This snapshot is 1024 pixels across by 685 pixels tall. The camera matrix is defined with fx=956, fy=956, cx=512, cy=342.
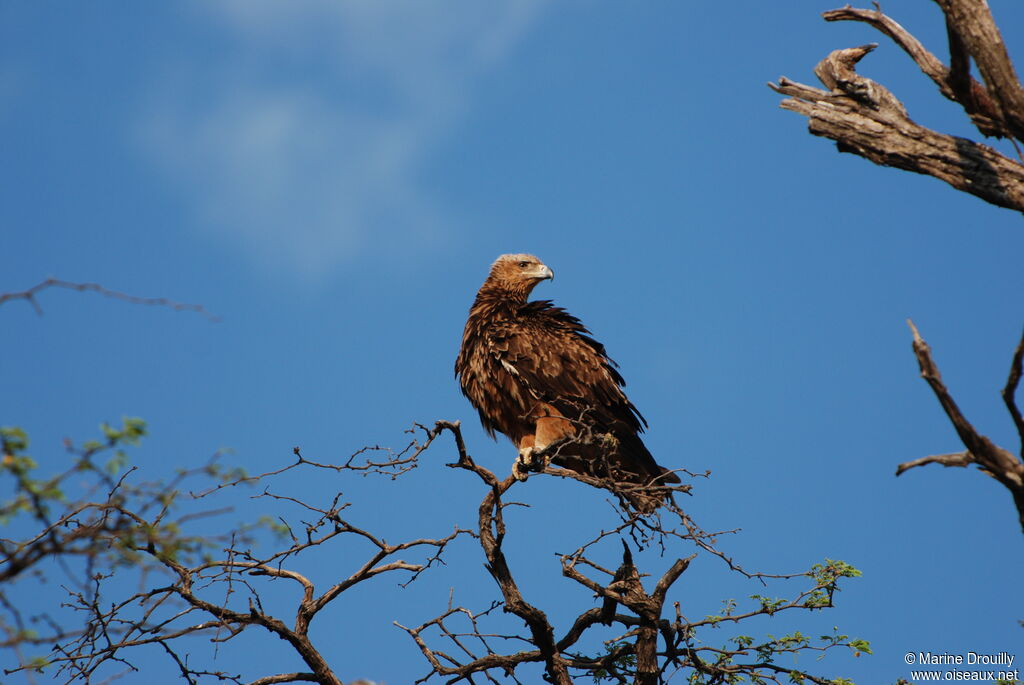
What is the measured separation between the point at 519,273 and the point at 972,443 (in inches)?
179

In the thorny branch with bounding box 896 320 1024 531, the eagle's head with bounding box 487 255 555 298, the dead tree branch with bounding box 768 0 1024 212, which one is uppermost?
the eagle's head with bounding box 487 255 555 298

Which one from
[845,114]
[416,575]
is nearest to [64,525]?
[416,575]

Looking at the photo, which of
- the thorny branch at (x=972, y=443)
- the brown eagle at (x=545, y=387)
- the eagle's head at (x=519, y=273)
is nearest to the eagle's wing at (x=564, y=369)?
the brown eagle at (x=545, y=387)

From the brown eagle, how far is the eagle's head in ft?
1.05

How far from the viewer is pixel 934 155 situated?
15.8 ft

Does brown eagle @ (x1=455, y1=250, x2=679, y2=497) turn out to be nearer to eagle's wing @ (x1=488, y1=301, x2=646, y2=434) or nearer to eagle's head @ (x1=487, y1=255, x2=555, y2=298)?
eagle's wing @ (x1=488, y1=301, x2=646, y2=434)

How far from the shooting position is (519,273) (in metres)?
7.75

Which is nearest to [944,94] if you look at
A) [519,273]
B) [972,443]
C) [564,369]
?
[972,443]

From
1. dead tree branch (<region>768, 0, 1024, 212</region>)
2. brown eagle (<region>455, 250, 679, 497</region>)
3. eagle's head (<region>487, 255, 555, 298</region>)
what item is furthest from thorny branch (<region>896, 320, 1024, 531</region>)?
eagle's head (<region>487, 255, 555, 298</region>)

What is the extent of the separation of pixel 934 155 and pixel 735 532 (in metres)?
2.16

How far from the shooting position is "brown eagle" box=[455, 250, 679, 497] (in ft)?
21.7

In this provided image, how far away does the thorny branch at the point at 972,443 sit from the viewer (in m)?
3.57

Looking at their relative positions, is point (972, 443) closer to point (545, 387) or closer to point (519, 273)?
point (545, 387)

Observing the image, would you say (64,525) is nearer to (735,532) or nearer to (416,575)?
(416,575)
